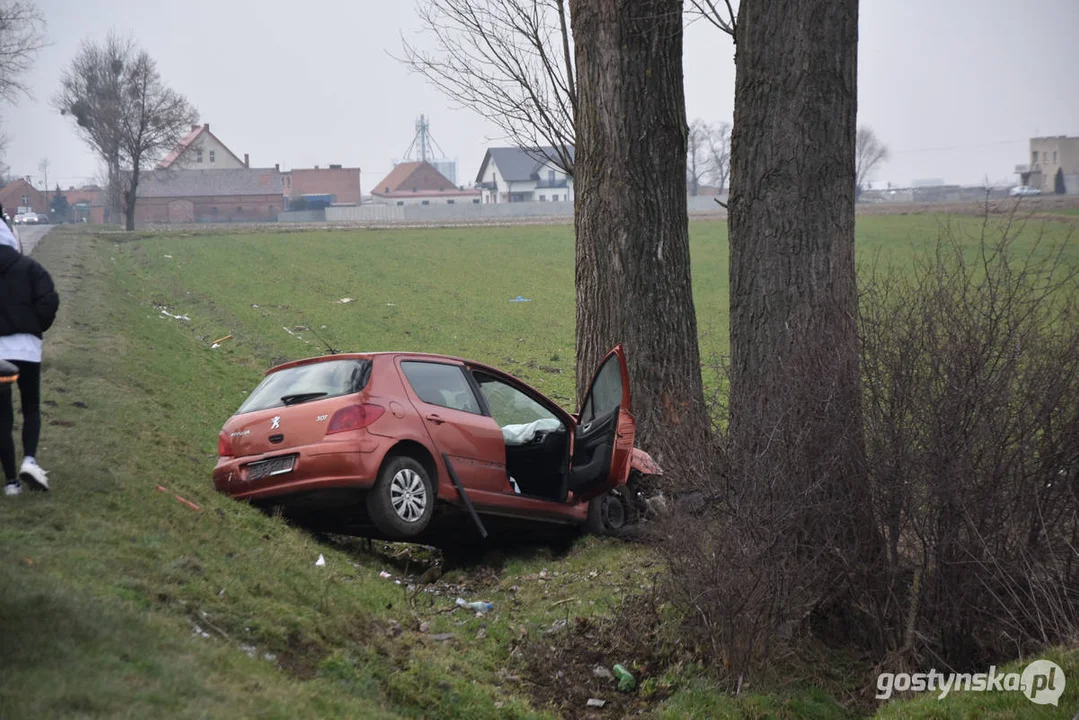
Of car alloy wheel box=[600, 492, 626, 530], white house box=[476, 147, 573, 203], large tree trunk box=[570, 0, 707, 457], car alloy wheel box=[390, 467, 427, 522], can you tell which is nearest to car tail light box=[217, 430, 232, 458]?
car alloy wheel box=[390, 467, 427, 522]

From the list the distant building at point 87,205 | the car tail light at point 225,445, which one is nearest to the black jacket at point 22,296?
the car tail light at point 225,445

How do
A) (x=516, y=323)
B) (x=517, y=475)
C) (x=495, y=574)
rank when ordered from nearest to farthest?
(x=495, y=574), (x=517, y=475), (x=516, y=323)

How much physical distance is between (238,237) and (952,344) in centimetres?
5060

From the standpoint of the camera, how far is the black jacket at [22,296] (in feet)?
23.4

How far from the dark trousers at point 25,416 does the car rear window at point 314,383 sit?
1.83m

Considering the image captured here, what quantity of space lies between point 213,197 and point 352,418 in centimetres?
10158

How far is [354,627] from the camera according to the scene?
659 cm

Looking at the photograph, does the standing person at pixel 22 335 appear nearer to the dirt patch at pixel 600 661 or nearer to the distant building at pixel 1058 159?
the dirt patch at pixel 600 661

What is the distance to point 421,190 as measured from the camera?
13650 centimetres

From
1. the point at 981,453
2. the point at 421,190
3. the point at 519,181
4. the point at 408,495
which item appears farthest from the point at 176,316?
the point at 421,190

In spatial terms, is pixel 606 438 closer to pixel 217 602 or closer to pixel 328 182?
pixel 217 602

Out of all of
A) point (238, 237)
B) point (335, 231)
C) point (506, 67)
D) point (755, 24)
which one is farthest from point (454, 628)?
point (335, 231)

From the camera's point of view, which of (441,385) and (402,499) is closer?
(402,499)

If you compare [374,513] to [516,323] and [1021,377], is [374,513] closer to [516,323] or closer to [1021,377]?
[1021,377]
